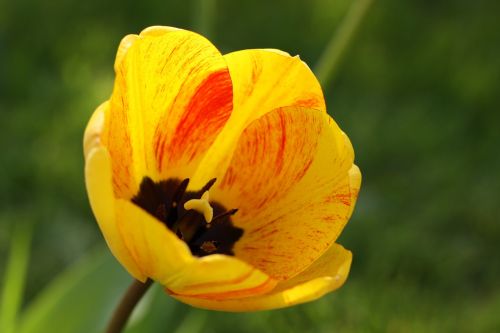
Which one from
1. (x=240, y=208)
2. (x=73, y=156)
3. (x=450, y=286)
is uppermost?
(x=240, y=208)

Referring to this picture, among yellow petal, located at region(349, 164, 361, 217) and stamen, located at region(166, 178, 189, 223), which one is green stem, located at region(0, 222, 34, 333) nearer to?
stamen, located at region(166, 178, 189, 223)

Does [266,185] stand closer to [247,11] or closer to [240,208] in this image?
[240,208]

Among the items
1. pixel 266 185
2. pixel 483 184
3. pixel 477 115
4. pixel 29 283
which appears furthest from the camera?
pixel 477 115

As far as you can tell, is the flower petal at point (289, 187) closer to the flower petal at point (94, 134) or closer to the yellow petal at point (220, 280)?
the yellow petal at point (220, 280)

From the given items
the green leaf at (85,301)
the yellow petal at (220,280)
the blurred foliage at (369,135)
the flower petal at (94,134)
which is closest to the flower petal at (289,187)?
the yellow petal at (220,280)

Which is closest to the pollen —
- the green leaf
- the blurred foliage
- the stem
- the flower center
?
the flower center

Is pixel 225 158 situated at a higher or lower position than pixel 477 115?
higher

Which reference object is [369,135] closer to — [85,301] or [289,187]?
[85,301]

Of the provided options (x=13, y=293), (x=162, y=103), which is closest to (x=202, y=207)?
(x=162, y=103)

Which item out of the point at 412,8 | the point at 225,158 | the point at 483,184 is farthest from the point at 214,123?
the point at 412,8
